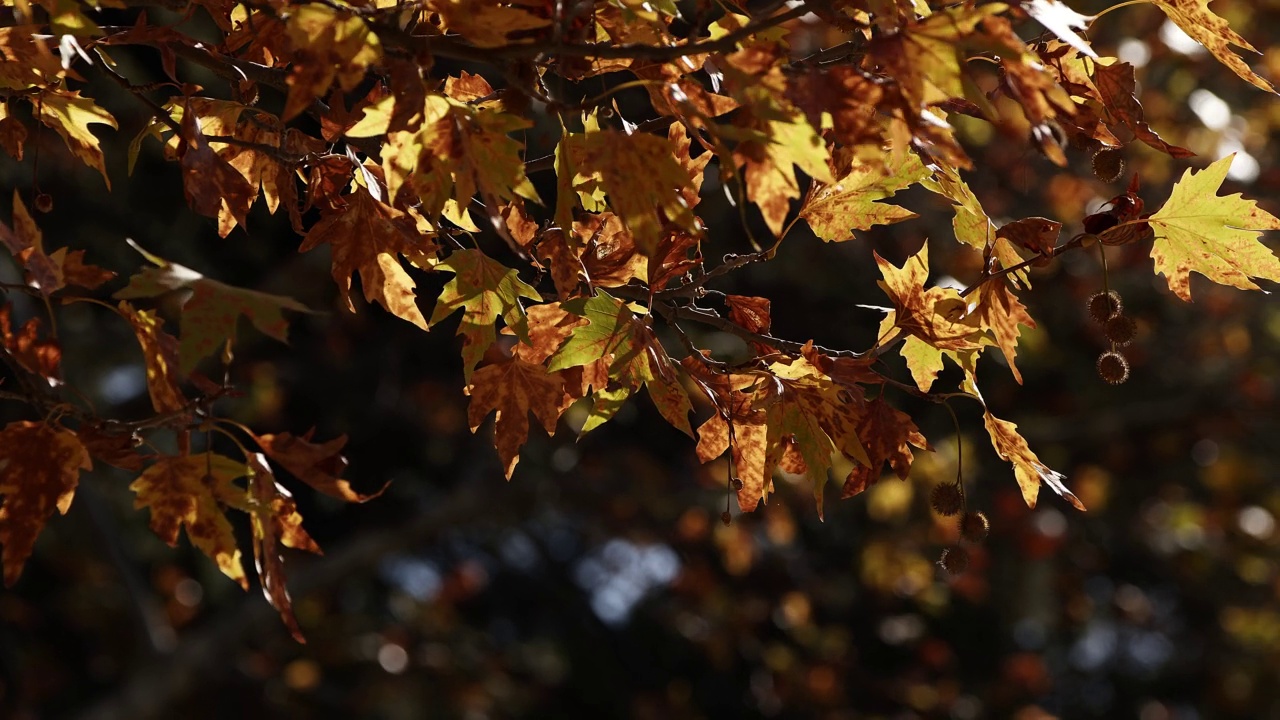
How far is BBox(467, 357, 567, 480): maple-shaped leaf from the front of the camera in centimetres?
187

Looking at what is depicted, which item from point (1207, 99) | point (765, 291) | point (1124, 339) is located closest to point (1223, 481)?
point (1207, 99)

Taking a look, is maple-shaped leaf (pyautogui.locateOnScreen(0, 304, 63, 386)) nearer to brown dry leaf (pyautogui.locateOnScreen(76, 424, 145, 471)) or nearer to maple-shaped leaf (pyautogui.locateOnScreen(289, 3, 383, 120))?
brown dry leaf (pyautogui.locateOnScreen(76, 424, 145, 471))

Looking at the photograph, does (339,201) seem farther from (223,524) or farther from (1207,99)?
(1207,99)

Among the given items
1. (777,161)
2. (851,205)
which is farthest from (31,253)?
(851,205)

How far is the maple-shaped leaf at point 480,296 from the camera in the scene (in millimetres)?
1741

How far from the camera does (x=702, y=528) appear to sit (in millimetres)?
8172

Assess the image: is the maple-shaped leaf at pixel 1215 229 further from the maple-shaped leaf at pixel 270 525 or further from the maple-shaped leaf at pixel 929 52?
the maple-shaped leaf at pixel 270 525

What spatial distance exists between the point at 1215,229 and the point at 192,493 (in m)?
1.57

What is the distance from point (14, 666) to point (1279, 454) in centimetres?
868

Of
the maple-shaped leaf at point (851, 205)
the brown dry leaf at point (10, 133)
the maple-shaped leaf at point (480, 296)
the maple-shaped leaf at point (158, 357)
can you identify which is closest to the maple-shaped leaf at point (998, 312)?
the maple-shaped leaf at point (851, 205)

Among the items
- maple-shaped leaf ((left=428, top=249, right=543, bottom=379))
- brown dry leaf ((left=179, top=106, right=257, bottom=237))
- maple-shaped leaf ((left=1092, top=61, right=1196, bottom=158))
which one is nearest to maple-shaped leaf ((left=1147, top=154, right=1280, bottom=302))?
maple-shaped leaf ((left=1092, top=61, right=1196, bottom=158))

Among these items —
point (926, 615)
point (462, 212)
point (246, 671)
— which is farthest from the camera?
point (926, 615)

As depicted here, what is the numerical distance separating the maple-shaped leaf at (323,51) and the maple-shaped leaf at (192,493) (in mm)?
809

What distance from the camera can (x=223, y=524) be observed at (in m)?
1.96
